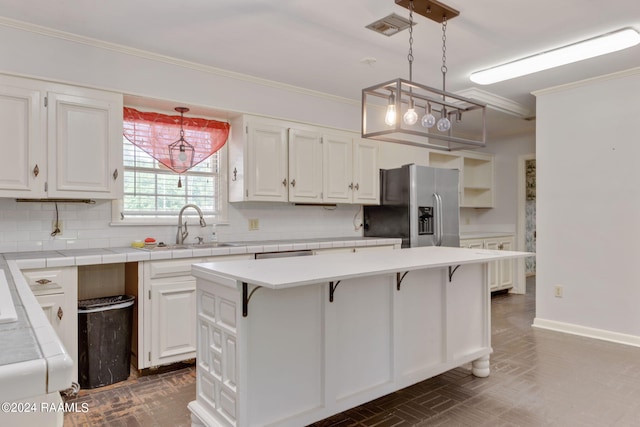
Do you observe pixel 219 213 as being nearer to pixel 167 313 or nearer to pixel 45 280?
pixel 167 313

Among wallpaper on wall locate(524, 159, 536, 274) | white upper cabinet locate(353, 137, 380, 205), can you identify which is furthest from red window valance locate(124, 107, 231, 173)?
wallpaper on wall locate(524, 159, 536, 274)

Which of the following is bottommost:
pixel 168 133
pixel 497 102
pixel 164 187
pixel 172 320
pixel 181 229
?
pixel 172 320

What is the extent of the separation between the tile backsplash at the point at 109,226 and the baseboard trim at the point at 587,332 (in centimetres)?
243

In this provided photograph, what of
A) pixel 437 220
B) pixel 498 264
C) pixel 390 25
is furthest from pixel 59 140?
pixel 498 264

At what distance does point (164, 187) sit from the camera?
3859 mm

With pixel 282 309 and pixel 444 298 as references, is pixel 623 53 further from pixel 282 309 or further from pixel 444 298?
pixel 282 309

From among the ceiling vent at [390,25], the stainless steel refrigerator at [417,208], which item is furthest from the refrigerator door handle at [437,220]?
the ceiling vent at [390,25]

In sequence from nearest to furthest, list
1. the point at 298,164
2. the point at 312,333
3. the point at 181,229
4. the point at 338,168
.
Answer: the point at 312,333 → the point at 181,229 → the point at 298,164 → the point at 338,168

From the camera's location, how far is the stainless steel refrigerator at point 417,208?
4734mm

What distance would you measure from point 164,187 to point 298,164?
1.31 meters

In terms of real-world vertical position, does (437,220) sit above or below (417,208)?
below

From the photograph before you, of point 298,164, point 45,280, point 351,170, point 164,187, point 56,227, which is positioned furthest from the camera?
point 351,170

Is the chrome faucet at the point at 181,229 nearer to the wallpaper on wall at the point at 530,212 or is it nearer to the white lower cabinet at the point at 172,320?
the white lower cabinet at the point at 172,320

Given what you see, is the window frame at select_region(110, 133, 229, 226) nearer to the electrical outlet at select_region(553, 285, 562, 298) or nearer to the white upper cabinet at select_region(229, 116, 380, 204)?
the white upper cabinet at select_region(229, 116, 380, 204)
